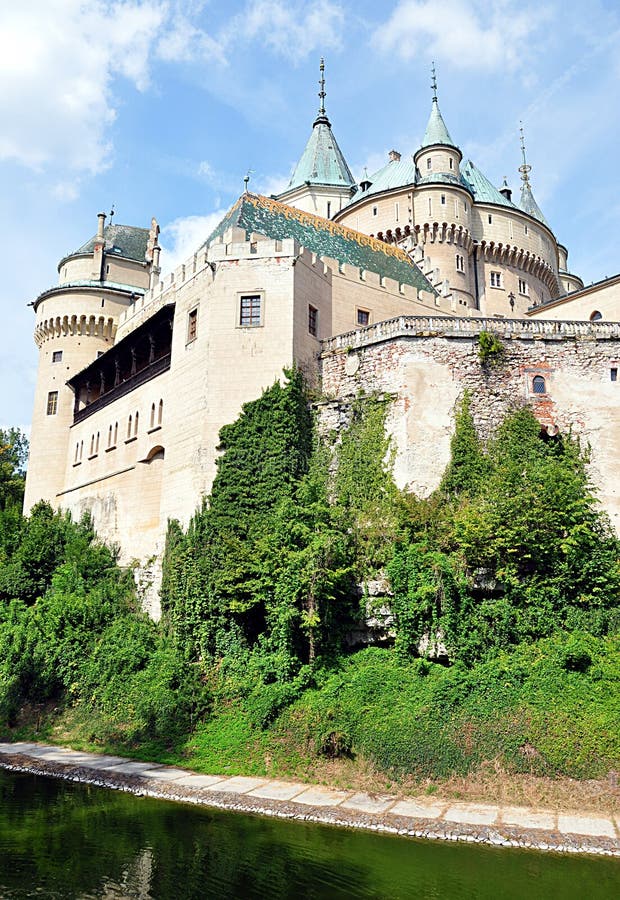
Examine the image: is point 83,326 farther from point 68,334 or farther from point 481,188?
point 481,188

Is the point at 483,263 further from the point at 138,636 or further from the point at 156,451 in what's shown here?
the point at 138,636

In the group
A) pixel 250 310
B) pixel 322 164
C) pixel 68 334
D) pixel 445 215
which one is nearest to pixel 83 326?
pixel 68 334

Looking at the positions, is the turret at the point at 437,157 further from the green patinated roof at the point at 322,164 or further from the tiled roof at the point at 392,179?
the green patinated roof at the point at 322,164

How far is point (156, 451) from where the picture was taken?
3128 centimetres

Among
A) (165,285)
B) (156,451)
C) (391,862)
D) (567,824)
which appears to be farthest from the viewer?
(165,285)

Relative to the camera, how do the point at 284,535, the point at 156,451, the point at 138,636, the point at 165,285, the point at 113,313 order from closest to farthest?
1. the point at 284,535
2. the point at 138,636
3. the point at 156,451
4. the point at 165,285
5. the point at 113,313

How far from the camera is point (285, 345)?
27.5 meters

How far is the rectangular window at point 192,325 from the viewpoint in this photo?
1141 inches

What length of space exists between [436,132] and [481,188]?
17.9 ft

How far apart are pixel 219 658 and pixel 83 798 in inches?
247

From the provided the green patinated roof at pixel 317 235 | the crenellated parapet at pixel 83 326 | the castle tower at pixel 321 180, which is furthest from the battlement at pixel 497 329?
the castle tower at pixel 321 180

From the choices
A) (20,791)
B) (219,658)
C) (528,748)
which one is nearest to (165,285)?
(219,658)

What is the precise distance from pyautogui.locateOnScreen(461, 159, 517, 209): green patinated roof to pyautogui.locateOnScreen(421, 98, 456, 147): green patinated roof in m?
4.23

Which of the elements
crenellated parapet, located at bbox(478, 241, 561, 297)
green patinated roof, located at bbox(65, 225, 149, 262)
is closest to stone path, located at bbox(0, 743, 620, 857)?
green patinated roof, located at bbox(65, 225, 149, 262)
